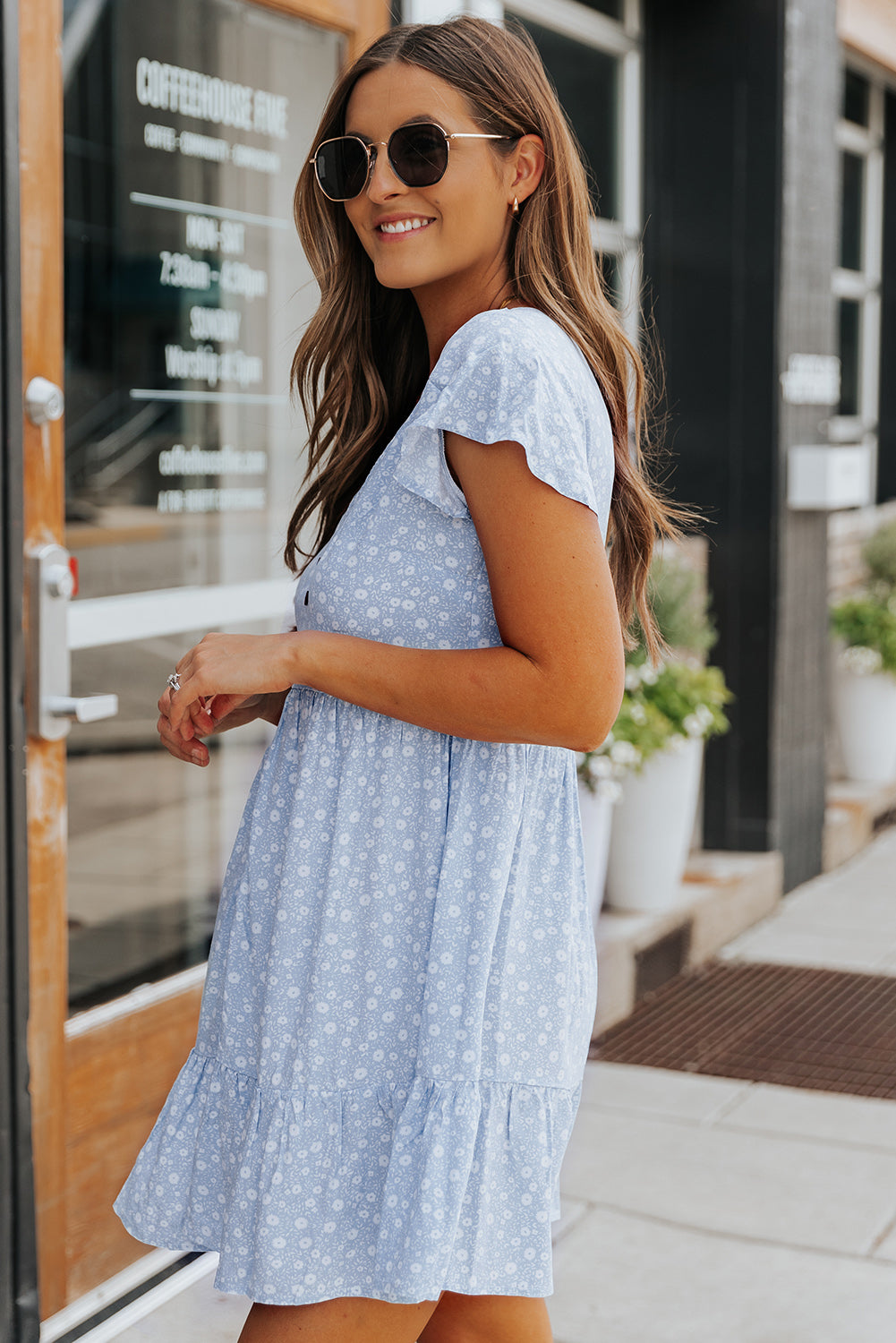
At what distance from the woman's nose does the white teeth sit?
3 centimetres

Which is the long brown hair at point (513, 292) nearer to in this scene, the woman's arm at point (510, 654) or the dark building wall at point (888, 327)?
the woman's arm at point (510, 654)


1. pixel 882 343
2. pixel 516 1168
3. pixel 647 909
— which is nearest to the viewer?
pixel 516 1168

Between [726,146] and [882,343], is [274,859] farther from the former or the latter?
[882,343]

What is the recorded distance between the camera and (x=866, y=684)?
23.8 feet

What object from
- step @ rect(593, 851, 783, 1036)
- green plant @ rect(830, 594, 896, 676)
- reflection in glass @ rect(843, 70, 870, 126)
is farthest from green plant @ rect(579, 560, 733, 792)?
reflection in glass @ rect(843, 70, 870, 126)

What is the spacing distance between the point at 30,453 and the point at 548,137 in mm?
1292

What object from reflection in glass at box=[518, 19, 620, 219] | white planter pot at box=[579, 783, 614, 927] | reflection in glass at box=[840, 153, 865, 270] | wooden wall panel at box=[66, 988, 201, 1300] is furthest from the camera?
reflection in glass at box=[840, 153, 865, 270]

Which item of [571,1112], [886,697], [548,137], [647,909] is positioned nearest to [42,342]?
[548,137]

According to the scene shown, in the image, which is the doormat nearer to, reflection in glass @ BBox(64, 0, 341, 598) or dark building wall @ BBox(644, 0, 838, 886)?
dark building wall @ BBox(644, 0, 838, 886)

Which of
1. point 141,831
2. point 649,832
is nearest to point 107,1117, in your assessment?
point 141,831

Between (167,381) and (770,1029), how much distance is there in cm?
255

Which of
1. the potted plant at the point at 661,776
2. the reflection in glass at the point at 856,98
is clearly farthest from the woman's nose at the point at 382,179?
the reflection in glass at the point at 856,98

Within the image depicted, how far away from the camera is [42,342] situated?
108 inches

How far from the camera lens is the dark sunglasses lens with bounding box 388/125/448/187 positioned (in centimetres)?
167
